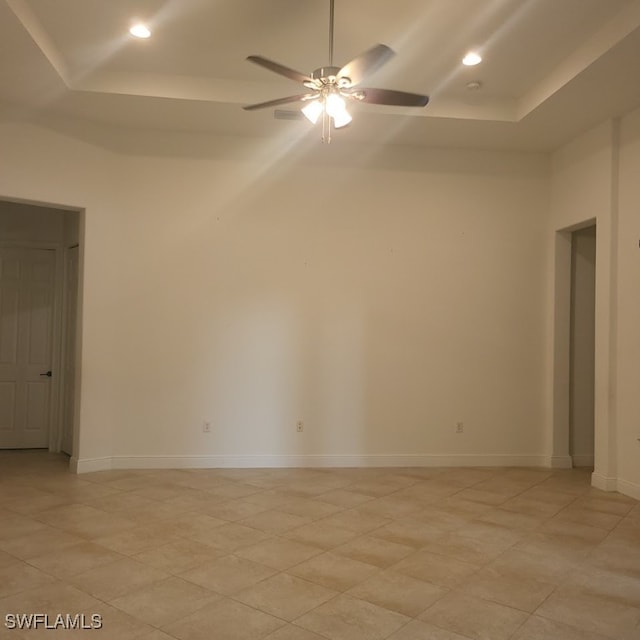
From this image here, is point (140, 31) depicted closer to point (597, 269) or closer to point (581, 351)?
point (597, 269)

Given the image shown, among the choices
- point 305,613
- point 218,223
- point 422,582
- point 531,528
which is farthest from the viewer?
point 218,223

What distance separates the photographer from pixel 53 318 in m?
6.46

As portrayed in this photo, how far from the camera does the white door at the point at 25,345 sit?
251 inches

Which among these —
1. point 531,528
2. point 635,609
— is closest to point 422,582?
point 635,609

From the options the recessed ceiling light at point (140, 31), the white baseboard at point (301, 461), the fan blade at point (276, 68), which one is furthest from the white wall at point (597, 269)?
the recessed ceiling light at point (140, 31)

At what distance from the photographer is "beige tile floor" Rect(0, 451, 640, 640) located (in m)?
2.63

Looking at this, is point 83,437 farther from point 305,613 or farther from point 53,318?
point 305,613

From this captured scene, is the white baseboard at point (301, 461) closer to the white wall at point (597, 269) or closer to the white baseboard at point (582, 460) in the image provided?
the white baseboard at point (582, 460)

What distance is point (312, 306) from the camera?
18.7 feet

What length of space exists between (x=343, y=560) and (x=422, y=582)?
0.51 meters

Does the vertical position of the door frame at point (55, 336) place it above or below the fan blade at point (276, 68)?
below

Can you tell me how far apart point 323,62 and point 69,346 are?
4.05 metres

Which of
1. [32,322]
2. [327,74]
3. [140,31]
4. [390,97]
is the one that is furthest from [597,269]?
[32,322]

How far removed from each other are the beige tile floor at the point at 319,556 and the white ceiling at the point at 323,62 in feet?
11.0
